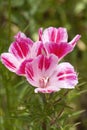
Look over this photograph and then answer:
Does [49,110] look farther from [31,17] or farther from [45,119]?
[31,17]

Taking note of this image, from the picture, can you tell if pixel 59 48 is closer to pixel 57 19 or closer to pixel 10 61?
pixel 10 61

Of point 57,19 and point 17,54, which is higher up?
point 57,19

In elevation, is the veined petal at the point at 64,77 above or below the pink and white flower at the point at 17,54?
below

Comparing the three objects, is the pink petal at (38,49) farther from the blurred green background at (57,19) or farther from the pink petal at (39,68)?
the blurred green background at (57,19)

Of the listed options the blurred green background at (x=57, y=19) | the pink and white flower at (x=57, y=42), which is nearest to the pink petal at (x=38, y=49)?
the pink and white flower at (x=57, y=42)

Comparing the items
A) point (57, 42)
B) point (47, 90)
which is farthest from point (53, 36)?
point (47, 90)

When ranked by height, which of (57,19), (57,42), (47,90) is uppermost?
(57,19)

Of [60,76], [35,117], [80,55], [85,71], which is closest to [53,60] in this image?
[60,76]
